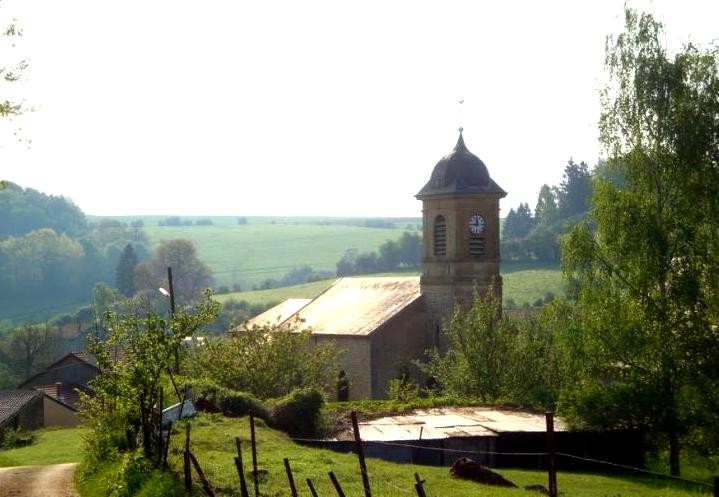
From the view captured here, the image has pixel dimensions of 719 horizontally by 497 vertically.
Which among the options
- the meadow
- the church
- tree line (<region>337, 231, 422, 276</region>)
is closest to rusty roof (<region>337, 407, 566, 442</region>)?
the meadow

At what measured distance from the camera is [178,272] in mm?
128500

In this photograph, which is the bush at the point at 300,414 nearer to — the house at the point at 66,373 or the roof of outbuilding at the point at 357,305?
the roof of outbuilding at the point at 357,305

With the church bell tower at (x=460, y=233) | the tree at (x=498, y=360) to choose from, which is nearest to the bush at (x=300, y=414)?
the tree at (x=498, y=360)

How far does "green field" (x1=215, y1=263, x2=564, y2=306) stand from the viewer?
3866 inches

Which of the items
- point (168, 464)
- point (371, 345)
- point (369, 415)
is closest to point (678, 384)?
point (369, 415)

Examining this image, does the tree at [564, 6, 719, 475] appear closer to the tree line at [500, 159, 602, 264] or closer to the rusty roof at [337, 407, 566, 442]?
the rusty roof at [337, 407, 566, 442]

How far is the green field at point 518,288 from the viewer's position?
98188 millimetres

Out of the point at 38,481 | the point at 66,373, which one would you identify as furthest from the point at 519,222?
the point at 38,481

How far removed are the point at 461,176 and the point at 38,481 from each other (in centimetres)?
2969

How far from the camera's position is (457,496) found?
18.8 metres

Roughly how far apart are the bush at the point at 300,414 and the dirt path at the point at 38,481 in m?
5.91

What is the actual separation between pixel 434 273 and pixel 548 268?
2562 inches

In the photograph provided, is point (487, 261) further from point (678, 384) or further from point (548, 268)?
point (548, 268)

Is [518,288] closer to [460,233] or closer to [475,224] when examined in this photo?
[475,224]
